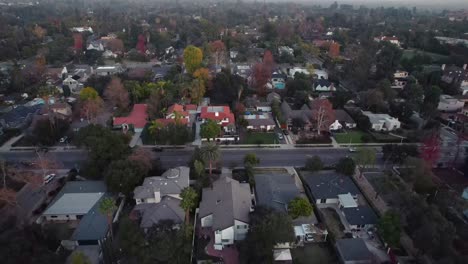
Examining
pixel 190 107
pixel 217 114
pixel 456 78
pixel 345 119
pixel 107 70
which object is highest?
pixel 456 78

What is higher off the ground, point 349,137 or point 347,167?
point 347,167

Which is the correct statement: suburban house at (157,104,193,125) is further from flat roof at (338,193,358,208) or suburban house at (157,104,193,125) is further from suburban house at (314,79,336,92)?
suburban house at (314,79,336,92)

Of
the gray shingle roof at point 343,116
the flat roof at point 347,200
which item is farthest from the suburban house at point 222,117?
the flat roof at point 347,200

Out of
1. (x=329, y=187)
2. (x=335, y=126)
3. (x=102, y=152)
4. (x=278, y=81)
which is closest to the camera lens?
(x=329, y=187)

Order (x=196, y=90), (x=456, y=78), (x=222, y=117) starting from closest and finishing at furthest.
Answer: (x=222, y=117), (x=196, y=90), (x=456, y=78)

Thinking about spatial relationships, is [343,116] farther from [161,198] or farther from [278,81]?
[161,198]

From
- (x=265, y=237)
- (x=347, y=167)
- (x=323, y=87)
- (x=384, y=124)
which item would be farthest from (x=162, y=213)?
(x=323, y=87)

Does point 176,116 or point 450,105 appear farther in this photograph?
point 450,105
